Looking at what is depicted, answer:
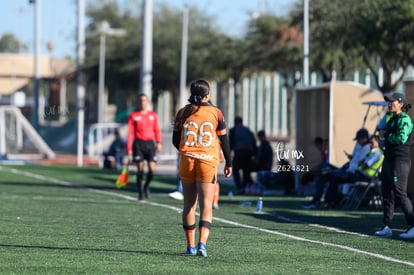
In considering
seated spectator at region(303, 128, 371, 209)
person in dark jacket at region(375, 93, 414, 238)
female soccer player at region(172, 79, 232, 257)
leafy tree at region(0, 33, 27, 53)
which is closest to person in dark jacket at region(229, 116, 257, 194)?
seated spectator at region(303, 128, 371, 209)

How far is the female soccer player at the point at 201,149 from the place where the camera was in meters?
12.2

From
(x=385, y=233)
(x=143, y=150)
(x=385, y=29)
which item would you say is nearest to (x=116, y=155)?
(x=385, y=29)

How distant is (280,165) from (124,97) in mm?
55649

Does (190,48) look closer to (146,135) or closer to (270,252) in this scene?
(146,135)

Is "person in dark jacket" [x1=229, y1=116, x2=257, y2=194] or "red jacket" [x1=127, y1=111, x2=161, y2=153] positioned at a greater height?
"red jacket" [x1=127, y1=111, x2=161, y2=153]

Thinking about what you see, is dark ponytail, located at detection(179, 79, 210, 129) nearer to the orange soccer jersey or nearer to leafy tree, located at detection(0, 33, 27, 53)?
the orange soccer jersey

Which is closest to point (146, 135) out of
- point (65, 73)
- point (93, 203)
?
point (93, 203)

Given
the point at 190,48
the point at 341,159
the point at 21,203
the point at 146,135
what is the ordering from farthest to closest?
the point at 190,48, the point at 341,159, the point at 146,135, the point at 21,203

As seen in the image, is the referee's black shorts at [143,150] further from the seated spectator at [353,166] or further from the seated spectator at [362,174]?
the seated spectator at [362,174]

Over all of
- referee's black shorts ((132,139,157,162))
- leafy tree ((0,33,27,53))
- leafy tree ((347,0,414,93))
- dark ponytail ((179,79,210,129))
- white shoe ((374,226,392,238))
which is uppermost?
leafy tree ((0,33,27,53))

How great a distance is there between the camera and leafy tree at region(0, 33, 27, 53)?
139000 mm

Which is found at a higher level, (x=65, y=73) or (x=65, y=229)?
(x=65, y=73)

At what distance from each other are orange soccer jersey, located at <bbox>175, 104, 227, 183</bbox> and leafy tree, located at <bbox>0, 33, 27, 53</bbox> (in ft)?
419

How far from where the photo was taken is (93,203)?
2133 cm
